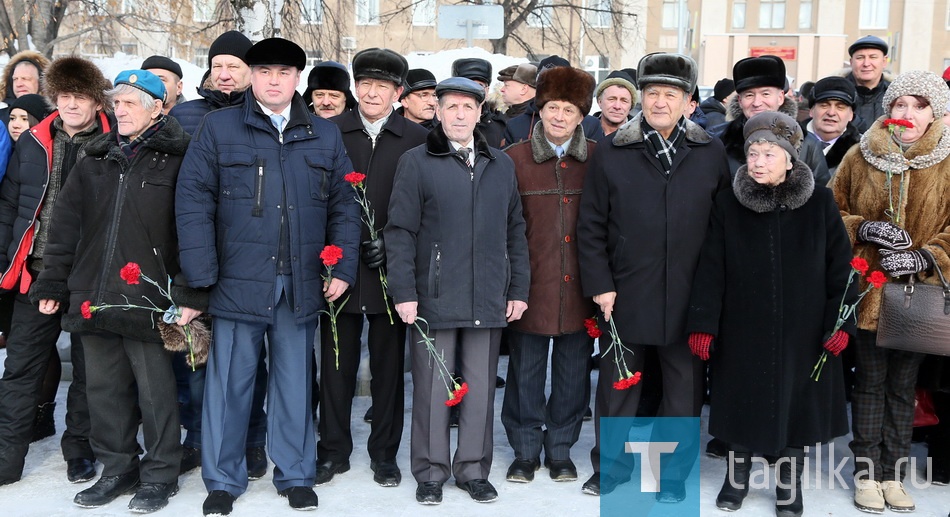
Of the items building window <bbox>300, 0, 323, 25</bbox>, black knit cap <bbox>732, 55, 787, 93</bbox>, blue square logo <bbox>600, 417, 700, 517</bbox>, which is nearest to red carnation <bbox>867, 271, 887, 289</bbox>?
blue square logo <bbox>600, 417, 700, 517</bbox>

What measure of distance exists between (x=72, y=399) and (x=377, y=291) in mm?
1780

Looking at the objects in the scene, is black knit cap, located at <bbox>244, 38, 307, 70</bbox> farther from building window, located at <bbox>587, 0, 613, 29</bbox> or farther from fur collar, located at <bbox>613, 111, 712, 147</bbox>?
building window, located at <bbox>587, 0, 613, 29</bbox>

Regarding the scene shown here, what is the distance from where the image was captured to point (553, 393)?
5.10 m

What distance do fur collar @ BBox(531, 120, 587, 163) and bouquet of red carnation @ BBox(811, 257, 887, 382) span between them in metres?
1.45

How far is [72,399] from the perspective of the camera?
5059 millimetres

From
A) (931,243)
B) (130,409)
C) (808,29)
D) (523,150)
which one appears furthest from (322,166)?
(808,29)

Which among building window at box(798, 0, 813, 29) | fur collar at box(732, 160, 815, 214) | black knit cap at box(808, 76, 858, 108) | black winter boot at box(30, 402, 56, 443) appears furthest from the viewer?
building window at box(798, 0, 813, 29)

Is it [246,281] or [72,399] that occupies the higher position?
[246,281]

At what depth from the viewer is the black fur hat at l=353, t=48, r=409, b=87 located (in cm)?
499

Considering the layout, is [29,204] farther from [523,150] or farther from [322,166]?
[523,150]

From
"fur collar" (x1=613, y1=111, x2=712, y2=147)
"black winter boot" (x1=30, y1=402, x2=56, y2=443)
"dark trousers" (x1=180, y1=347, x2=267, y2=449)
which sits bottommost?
"black winter boot" (x1=30, y1=402, x2=56, y2=443)

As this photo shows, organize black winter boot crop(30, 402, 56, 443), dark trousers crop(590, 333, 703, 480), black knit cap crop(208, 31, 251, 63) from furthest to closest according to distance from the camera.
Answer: black winter boot crop(30, 402, 56, 443) → black knit cap crop(208, 31, 251, 63) → dark trousers crop(590, 333, 703, 480)

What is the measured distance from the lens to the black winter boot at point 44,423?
545 centimetres

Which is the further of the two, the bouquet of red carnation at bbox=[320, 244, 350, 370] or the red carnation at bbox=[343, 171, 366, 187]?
the red carnation at bbox=[343, 171, 366, 187]
